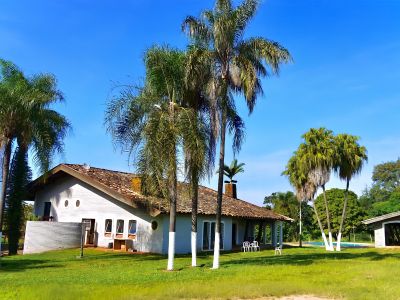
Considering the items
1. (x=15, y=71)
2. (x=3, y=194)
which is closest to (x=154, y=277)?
(x=3, y=194)

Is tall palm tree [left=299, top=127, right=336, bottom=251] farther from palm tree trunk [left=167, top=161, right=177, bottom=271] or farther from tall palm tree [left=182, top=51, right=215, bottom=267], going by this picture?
palm tree trunk [left=167, top=161, right=177, bottom=271]

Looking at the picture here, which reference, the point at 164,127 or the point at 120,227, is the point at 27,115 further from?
the point at 120,227

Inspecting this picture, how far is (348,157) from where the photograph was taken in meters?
37.1

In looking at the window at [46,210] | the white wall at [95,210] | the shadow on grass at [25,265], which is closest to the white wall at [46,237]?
the white wall at [95,210]

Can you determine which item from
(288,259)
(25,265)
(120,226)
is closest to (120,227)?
(120,226)

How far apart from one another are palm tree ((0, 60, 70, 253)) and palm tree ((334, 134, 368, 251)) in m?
24.8

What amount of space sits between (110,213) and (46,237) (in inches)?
163

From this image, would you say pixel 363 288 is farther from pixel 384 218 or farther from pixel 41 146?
pixel 384 218

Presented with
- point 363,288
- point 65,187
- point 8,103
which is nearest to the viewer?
Answer: point 363,288

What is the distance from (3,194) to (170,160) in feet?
26.0

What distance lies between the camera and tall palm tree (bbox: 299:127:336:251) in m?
36.6

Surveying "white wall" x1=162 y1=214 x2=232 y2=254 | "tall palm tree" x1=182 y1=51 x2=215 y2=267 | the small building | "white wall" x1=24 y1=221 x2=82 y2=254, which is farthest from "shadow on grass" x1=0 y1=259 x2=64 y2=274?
the small building

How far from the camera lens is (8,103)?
63.1 ft

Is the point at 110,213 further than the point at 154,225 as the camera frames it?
Yes
